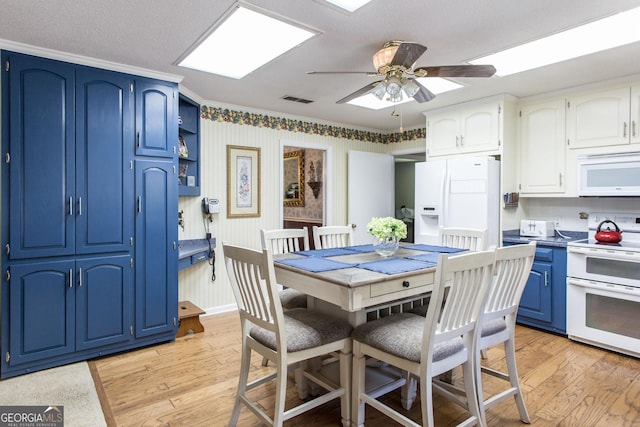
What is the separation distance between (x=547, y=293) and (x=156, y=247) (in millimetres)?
3472

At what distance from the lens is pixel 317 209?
5852 millimetres

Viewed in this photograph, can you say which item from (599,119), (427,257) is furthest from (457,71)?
(599,119)

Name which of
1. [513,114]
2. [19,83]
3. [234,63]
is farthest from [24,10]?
[513,114]

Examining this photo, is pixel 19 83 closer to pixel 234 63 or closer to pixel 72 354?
pixel 234 63

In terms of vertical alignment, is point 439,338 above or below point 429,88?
below

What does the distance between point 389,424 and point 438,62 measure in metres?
2.45

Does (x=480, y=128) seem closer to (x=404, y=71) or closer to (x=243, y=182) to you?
(x=404, y=71)

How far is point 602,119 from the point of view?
3277 millimetres

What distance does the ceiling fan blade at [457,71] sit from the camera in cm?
212

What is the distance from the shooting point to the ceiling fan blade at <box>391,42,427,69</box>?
6.52 ft

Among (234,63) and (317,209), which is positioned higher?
(234,63)

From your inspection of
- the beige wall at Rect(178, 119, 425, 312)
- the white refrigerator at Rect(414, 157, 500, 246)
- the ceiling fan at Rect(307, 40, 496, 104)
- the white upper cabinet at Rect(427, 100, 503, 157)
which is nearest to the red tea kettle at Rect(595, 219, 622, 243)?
the white refrigerator at Rect(414, 157, 500, 246)

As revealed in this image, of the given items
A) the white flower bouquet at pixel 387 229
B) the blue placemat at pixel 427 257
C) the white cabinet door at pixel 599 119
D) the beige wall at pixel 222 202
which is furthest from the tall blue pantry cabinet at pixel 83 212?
the white cabinet door at pixel 599 119

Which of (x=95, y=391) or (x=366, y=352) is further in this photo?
(x=95, y=391)
